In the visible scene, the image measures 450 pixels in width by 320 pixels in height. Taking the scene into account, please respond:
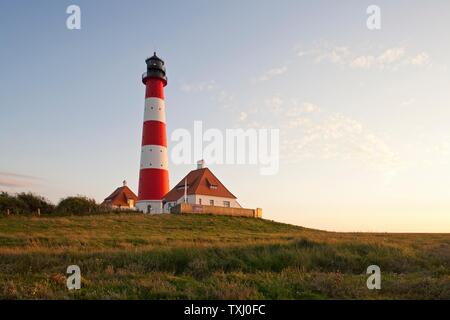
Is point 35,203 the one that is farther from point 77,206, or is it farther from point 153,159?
point 153,159

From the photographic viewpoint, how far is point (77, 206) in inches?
1305

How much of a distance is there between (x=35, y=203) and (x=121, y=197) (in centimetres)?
2387

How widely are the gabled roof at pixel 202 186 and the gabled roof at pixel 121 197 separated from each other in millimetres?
12756

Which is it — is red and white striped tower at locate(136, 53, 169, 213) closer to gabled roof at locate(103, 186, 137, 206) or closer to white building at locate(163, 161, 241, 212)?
white building at locate(163, 161, 241, 212)

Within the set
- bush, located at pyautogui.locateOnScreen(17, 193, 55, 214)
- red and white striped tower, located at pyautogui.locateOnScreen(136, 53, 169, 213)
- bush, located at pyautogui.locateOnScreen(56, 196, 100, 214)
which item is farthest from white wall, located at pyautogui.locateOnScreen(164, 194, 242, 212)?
bush, located at pyautogui.locateOnScreen(17, 193, 55, 214)

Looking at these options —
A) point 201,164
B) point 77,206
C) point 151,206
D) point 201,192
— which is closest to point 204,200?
point 201,192

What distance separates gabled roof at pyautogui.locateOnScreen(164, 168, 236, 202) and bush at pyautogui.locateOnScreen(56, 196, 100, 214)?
9775 millimetres

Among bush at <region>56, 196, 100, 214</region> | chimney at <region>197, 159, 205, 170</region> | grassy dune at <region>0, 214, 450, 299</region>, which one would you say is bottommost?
grassy dune at <region>0, 214, 450, 299</region>

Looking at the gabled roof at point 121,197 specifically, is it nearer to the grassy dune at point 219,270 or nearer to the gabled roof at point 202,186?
the gabled roof at point 202,186

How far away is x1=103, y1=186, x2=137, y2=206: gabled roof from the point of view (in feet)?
181
